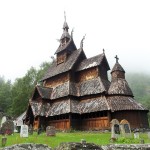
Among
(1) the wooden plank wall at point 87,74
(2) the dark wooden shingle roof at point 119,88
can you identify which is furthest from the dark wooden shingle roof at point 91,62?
(2) the dark wooden shingle roof at point 119,88

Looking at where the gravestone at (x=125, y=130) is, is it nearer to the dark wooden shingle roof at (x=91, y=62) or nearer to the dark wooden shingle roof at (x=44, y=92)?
the dark wooden shingle roof at (x=91, y=62)

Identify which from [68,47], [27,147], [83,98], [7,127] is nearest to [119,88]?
[83,98]

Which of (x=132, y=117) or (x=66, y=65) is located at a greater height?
(x=66, y=65)

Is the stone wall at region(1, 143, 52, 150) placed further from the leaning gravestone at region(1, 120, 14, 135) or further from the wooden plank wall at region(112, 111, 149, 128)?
the wooden plank wall at region(112, 111, 149, 128)

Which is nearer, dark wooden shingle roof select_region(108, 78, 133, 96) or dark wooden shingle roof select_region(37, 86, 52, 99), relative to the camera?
dark wooden shingle roof select_region(108, 78, 133, 96)

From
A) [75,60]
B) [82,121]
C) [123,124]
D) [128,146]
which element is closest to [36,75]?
[75,60]

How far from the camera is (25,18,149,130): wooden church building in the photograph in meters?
28.7

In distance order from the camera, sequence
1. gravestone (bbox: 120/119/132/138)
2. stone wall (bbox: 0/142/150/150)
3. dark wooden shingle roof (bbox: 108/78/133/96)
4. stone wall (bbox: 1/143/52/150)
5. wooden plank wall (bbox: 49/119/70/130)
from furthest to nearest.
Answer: wooden plank wall (bbox: 49/119/70/130) < dark wooden shingle roof (bbox: 108/78/133/96) < gravestone (bbox: 120/119/132/138) < stone wall (bbox: 1/143/52/150) < stone wall (bbox: 0/142/150/150)

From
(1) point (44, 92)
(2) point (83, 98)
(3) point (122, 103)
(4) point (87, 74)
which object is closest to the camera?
(3) point (122, 103)

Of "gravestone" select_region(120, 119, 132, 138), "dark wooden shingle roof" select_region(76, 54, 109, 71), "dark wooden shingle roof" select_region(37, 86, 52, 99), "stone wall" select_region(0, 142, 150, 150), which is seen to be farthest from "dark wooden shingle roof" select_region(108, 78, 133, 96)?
"stone wall" select_region(0, 142, 150, 150)

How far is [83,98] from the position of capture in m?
32.6

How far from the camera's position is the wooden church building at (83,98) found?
94.3 ft

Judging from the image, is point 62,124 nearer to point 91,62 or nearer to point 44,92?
point 44,92

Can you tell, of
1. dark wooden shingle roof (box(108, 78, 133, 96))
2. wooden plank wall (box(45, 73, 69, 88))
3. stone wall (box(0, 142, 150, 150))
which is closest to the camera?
stone wall (box(0, 142, 150, 150))
